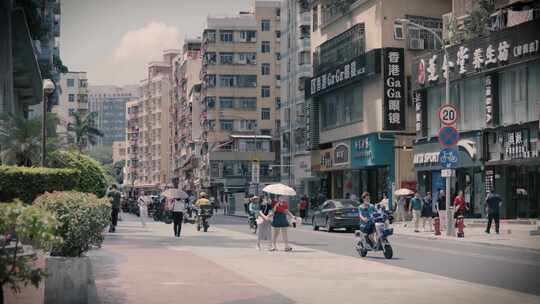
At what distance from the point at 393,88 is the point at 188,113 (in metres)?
80.2

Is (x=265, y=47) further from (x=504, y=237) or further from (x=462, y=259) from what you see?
(x=462, y=259)

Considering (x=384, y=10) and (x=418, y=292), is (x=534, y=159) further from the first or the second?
(x=418, y=292)

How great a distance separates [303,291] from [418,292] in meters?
1.91

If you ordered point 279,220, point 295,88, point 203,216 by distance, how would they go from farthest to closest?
point 295,88, point 203,216, point 279,220

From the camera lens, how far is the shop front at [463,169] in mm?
48031

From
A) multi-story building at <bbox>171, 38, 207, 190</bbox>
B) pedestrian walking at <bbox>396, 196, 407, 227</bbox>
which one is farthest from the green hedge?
multi-story building at <bbox>171, 38, 207, 190</bbox>

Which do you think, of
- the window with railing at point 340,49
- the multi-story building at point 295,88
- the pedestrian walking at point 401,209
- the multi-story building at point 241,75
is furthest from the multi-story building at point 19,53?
the multi-story building at point 241,75

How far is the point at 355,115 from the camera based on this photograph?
64.6m

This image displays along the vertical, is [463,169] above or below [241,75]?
below

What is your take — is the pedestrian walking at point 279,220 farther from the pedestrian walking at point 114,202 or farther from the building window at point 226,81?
the building window at point 226,81

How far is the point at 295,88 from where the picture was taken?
8756 cm

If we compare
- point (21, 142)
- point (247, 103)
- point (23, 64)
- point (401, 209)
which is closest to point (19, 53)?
point (23, 64)

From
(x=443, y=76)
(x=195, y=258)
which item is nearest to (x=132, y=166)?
(x=443, y=76)

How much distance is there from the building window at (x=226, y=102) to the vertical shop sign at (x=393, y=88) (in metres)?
60.4
